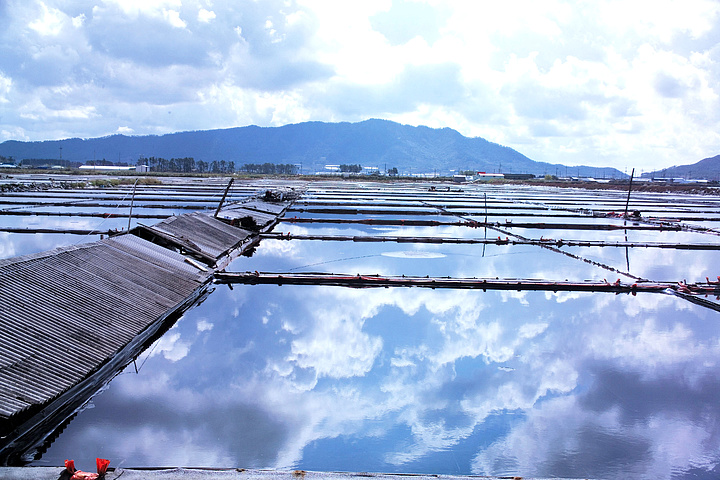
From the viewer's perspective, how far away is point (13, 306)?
844 centimetres

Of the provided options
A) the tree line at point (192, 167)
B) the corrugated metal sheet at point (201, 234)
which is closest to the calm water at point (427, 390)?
the corrugated metal sheet at point (201, 234)

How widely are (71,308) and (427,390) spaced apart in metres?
6.38

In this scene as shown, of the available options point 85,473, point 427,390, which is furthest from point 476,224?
point 85,473

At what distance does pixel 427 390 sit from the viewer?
878cm

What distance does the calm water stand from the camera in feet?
22.5

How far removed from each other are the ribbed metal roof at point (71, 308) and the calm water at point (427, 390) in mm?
599

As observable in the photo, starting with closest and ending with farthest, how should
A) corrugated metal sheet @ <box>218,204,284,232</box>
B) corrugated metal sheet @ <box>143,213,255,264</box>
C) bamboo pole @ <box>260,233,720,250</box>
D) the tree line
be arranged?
corrugated metal sheet @ <box>143,213,255,264</box>
bamboo pole @ <box>260,233,720,250</box>
corrugated metal sheet @ <box>218,204,284,232</box>
the tree line

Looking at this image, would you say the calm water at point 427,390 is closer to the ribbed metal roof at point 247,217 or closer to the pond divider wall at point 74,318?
the pond divider wall at point 74,318

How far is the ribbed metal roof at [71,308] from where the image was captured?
7.07 m

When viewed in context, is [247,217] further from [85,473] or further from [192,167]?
[192,167]

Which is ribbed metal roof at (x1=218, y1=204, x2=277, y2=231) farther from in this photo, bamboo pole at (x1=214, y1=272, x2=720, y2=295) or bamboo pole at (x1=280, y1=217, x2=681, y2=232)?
bamboo pole at (x1=214, y1=272, x2=720, y2=295)

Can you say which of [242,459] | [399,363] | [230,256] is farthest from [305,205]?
[242,459]

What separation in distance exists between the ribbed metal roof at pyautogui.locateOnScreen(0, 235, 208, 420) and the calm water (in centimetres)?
60

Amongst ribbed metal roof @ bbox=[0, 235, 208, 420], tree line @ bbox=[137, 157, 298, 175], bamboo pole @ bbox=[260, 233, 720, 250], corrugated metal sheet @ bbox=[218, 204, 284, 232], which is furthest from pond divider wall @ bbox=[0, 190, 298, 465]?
tree line @ bbox=[137, 157, 298, 175]
